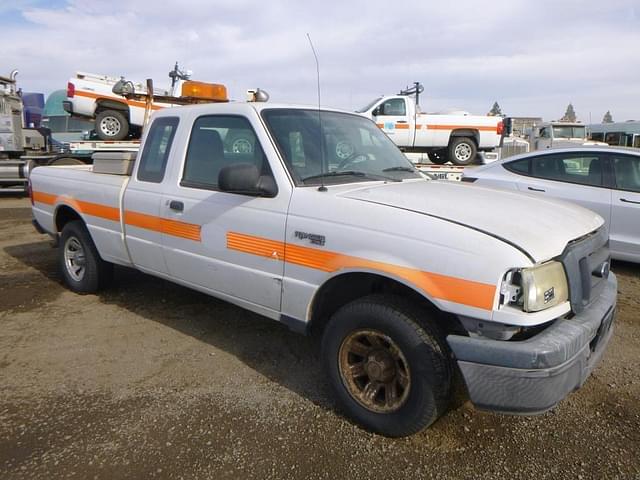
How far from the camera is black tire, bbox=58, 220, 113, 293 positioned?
501 cm

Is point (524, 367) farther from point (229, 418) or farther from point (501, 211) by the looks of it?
point (229, 418)

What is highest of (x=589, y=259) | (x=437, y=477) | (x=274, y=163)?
(x=274, y=163)

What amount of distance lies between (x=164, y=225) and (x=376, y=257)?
2.02 m

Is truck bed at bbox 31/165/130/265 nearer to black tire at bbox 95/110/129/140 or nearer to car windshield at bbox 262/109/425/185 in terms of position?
car windshield at bbox 262/109/425/185

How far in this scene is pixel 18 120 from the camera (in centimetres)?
1386

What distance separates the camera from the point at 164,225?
13.0 feet

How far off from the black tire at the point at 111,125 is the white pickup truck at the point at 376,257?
29.8 ft

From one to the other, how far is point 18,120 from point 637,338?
15271 millimetres

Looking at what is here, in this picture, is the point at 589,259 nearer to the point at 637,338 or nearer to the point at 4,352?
the point at 637,338

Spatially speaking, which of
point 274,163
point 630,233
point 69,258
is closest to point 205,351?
point 274,163

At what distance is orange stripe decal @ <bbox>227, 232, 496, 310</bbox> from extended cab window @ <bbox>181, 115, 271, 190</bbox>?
510 millimetres

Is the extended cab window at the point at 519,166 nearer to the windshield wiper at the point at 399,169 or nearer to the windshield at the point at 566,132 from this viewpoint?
the windshield wiper at the point at 399,169

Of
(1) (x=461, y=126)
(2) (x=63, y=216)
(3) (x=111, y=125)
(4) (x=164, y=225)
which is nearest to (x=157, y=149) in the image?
(4) (x=164, y=225)

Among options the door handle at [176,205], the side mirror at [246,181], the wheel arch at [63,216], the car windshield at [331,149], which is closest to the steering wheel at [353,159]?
the car windshield at [331,149]
